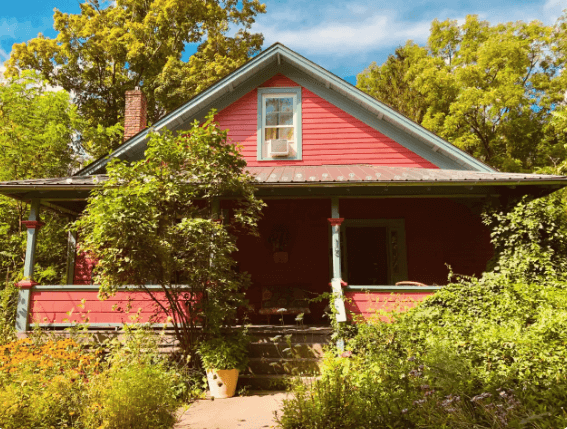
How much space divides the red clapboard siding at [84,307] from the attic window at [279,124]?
4.71 meters

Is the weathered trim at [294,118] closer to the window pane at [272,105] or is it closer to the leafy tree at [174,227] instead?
the window pane at [272,105]

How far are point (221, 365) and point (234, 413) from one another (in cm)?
95

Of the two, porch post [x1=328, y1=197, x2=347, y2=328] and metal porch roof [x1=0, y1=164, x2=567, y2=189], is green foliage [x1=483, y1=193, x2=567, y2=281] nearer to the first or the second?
metal porch roof [x1=0, y1=164, x2=567, y2=189]

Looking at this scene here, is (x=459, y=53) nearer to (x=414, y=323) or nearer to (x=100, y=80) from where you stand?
(x=100, y=80)

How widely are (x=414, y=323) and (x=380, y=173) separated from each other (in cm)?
400

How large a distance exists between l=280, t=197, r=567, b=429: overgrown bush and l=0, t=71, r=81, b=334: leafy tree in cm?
946

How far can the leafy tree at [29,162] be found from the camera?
481 inches

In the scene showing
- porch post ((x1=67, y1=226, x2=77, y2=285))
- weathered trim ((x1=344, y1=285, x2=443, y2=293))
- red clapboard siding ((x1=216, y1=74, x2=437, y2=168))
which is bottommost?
weathered trim ((x1=344, y1=285, x2=443, y2=293))

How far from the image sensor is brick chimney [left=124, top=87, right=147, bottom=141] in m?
12.0

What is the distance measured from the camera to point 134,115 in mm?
12117

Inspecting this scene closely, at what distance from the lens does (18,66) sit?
20.7 m

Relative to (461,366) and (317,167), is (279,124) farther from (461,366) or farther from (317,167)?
(461,366)

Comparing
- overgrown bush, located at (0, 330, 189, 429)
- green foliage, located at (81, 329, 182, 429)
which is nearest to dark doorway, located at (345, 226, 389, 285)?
overgrown bush, located at (0, 330, 189, 429)

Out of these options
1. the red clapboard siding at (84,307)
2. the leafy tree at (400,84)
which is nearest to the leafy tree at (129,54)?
the leafy tree at (400,84)
